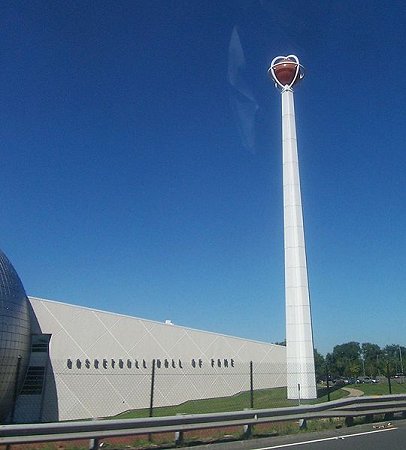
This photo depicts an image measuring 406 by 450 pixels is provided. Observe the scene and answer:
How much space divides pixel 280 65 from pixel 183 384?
25.6m

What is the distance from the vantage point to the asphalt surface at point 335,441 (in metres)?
10.8

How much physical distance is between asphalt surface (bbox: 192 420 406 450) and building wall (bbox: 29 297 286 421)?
62.2ft

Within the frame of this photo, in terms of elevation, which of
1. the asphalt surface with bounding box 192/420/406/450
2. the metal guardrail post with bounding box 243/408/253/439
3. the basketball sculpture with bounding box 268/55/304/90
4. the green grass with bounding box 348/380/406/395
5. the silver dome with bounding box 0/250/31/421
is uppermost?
the basketball sculpture with bounding box 268/55/304/90

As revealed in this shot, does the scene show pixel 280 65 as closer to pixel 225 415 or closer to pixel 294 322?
pixel 294 322

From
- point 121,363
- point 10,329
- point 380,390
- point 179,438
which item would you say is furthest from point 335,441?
point 121,363

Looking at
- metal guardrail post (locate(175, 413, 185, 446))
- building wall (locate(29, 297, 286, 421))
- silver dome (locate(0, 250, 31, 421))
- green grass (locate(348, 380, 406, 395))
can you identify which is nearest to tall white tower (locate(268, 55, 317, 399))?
green grass (locate(348, 380, 406, 395))

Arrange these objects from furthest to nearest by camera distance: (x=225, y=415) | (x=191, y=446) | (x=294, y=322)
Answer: (x=294, y=322) → (x=225, y=415) → (x=191, y=446)

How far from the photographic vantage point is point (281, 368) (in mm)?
46875

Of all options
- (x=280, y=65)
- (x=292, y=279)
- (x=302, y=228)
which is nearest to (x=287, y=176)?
(x=302, y=228)

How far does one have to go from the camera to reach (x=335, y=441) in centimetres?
1181

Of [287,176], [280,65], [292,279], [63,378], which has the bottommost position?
[63,378]

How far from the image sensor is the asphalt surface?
35.6ft

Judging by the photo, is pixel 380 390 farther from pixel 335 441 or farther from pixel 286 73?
pixel 286 73

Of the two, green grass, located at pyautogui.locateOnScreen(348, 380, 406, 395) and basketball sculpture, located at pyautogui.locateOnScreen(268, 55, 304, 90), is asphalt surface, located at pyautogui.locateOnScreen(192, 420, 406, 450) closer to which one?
green grass, located at pyautogui.locateOnScreen(348, 380, 406, 395)
